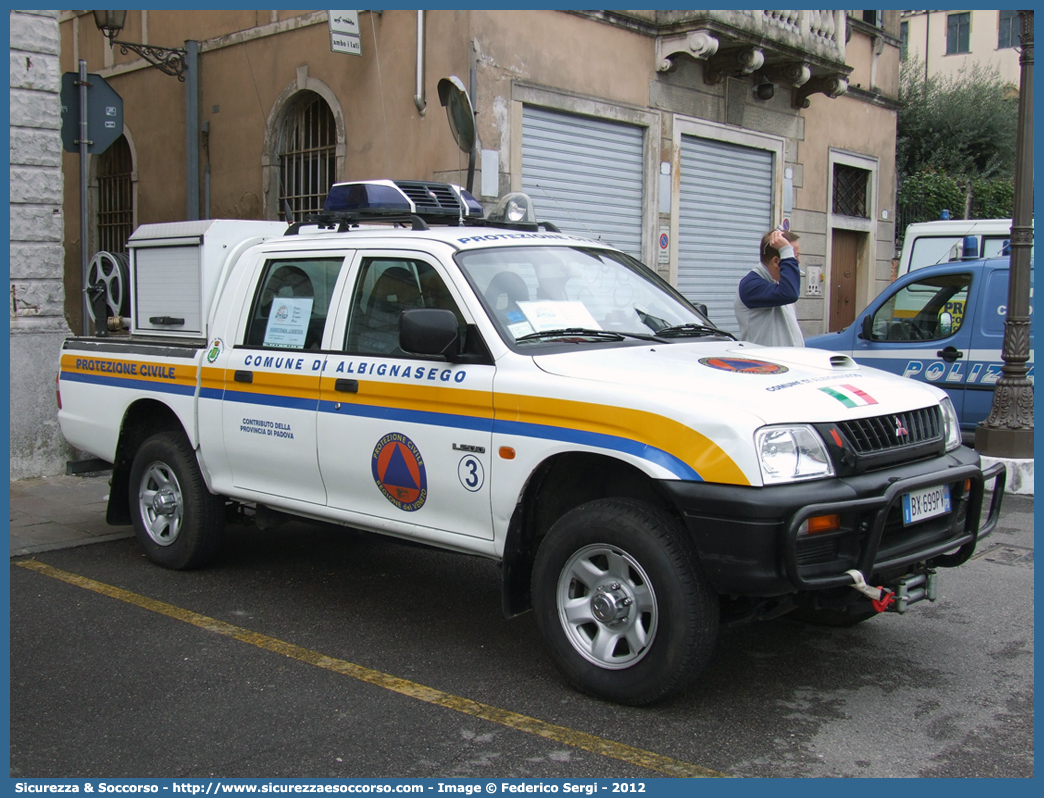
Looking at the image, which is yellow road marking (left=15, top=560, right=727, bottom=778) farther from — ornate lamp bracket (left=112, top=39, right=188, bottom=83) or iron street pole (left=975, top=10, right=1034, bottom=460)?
ornate lamp bracket (left=112, top=39, right=188, bottom=83)

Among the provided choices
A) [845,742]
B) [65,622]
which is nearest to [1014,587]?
[845,742]

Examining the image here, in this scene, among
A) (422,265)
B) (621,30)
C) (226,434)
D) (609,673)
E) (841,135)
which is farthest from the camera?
(841,135)

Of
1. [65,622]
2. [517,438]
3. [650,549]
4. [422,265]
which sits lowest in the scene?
[65,622]

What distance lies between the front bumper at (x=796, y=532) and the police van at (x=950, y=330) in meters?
5.73

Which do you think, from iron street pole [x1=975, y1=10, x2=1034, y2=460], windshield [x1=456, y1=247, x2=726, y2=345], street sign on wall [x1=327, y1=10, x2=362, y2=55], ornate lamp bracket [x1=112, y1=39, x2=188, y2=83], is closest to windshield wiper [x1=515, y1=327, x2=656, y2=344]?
windshield [x1=456, y1=247, x2=726, y2=345]

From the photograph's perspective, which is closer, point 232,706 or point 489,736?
point 489,736

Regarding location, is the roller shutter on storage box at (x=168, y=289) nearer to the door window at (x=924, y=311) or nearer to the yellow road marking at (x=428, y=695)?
the yellow road marking at (x=428, y=695)

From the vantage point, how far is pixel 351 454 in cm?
507

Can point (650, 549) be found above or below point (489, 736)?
above

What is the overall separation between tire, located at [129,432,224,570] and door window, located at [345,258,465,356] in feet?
4.96

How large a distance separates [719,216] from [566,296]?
11.2 m

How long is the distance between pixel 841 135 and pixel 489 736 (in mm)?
15948

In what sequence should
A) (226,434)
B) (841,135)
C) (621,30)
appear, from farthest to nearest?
(841,135), (621,30), (226,434)

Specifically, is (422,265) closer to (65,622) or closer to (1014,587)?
(65,622)
